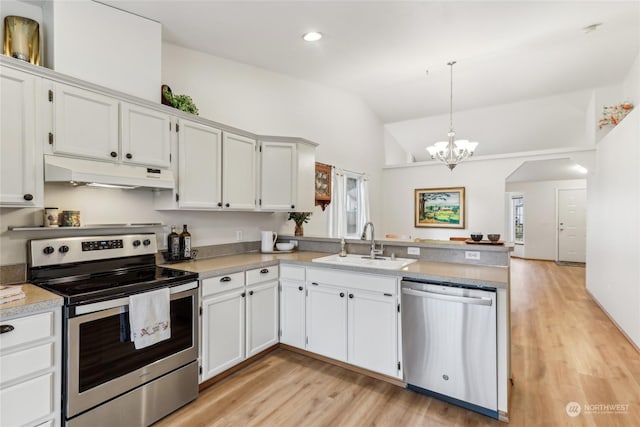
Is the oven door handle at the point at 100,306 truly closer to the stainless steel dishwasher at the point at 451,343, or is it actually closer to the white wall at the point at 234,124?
the white wall at the point at 234,124

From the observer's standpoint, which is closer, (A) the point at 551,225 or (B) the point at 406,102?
(B) the point at 406,102

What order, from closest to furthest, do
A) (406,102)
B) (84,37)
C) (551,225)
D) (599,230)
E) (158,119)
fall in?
(84,37) < (158,119) < (599,230) < (406,102) < (551,225)

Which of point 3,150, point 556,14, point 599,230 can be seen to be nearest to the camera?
point 3,150

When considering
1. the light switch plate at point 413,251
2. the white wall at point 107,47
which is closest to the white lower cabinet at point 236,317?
the light switch plate at point 413,251

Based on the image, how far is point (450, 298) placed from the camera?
208 cm

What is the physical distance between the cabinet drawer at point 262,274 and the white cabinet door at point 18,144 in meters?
1.45

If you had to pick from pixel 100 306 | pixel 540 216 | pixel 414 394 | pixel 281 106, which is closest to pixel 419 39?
pixel 281 106

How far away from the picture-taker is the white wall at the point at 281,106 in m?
2.96

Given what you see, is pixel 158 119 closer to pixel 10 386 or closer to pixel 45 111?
pixel 45 111

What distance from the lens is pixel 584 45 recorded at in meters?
3.56

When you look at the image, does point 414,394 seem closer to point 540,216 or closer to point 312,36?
point 312,36

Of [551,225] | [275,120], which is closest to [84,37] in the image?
[275,120]

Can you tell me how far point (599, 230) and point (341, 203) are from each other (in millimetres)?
3695

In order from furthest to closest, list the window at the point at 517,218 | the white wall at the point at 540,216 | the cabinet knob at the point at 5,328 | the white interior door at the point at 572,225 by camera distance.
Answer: the window at the point at 517,218 → the white wall at the point at 540,216 → the white interior door at the point at 572,225 → the cabinet knob at the point at 5,328
